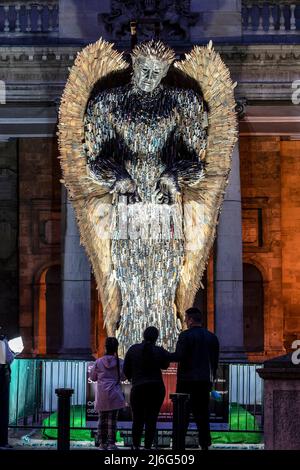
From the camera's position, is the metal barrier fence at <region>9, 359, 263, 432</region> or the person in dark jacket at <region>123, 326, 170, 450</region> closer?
the person in dark jacket at <region>123, 326, 170, 450</region>

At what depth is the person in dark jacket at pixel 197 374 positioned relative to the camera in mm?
19016

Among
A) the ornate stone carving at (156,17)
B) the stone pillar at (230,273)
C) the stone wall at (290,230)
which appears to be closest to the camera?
the ornate stone carving at (156,17)

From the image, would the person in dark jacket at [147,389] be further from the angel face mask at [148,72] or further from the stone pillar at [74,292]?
the stone pillar at [74,292]

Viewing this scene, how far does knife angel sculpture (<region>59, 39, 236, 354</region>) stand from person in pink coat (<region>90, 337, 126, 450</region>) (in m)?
2.23

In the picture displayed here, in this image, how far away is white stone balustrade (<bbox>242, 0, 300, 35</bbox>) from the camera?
104ft

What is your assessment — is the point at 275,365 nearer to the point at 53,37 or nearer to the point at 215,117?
the point at 215,117

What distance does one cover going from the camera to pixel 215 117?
23219 millimetres

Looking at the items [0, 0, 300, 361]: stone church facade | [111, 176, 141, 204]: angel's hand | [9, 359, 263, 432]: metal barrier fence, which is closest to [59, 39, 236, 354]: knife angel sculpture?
[111, 176, 141, 204]: angel's hand

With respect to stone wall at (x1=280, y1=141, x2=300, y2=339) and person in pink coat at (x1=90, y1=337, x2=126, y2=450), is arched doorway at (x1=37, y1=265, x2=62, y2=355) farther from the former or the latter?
person in pink coat at (x1=90, y1=337, x2=126, y2=450)

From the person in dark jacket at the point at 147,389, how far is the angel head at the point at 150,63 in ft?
15.9

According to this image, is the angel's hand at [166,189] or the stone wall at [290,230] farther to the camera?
the stone wall at [290,230]

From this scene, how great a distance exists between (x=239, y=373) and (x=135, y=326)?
2.14 metres

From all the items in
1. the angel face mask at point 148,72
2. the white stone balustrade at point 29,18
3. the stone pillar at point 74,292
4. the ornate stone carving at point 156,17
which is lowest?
the stone pillar at point 74,292

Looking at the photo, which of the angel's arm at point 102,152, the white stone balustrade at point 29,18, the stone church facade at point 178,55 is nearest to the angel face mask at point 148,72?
the angel's arm at point 102,152
